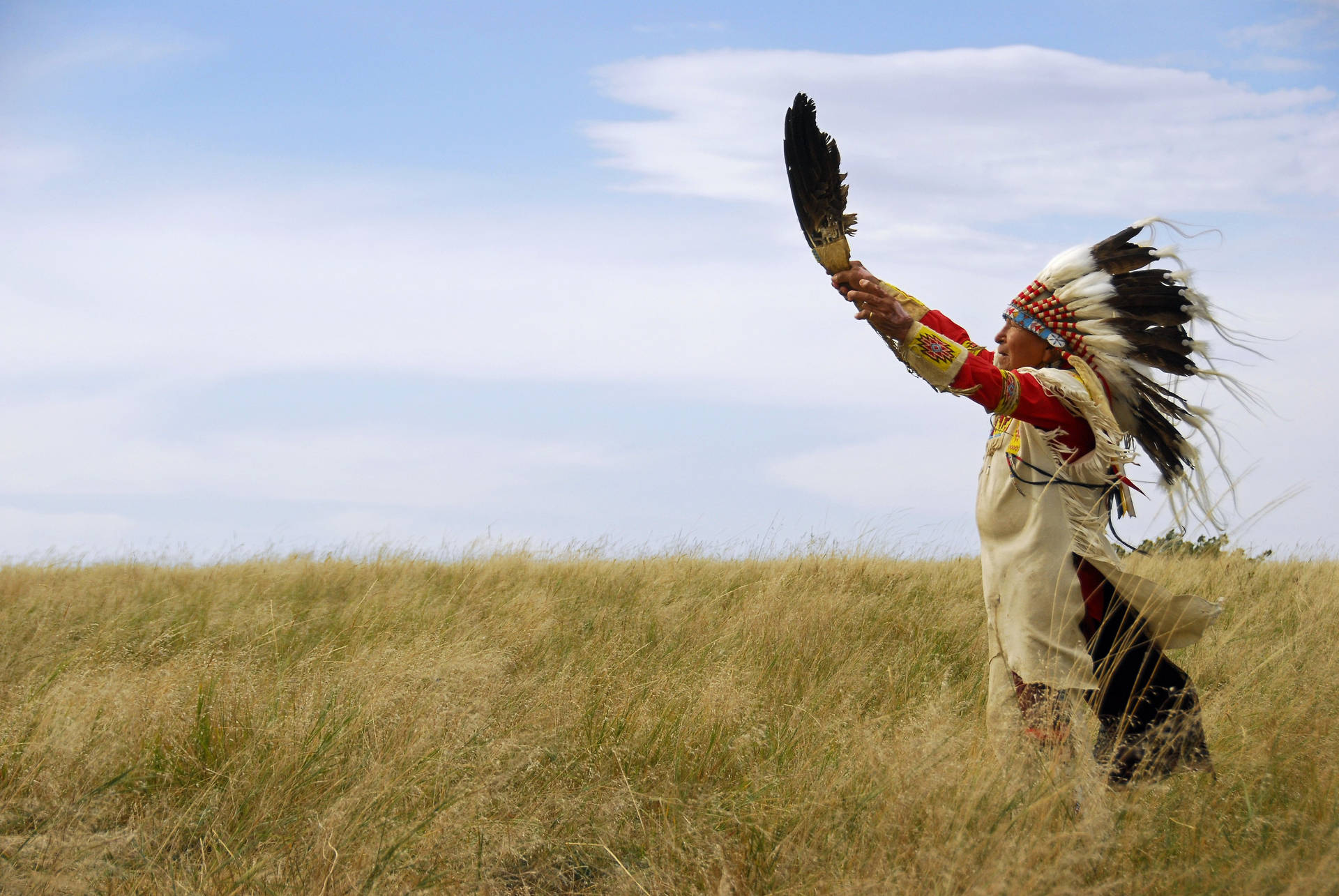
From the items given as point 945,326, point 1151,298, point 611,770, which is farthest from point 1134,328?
point 611,770

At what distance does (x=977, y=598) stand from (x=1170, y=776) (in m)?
3.53

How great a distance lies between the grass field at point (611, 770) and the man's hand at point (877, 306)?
4.03 ft

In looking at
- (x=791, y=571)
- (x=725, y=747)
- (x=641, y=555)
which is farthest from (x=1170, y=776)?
(x=641, y=555)

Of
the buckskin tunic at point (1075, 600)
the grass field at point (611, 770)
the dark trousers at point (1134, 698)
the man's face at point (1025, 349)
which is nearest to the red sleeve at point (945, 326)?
the man's face at point (1025, 349)

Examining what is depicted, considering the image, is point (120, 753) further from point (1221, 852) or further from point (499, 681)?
point (1221, 852)

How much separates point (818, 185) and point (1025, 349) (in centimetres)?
88

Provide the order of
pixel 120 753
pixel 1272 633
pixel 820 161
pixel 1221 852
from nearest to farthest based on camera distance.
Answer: pixel 1221 852 < pixel 820 161 < pixel 120 753 < pixel 1272 633

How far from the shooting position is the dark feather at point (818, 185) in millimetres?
3105

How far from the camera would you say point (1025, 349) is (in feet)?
10.5

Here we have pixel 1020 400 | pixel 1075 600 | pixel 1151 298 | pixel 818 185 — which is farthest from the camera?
pixel 1151 298

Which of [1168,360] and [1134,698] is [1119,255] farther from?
[1134,698]

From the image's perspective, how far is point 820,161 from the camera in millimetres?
3131

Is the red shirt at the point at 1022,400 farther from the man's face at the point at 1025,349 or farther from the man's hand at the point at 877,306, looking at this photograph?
the man's face at the point at 1025,349

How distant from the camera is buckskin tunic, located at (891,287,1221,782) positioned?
2.96 metres
